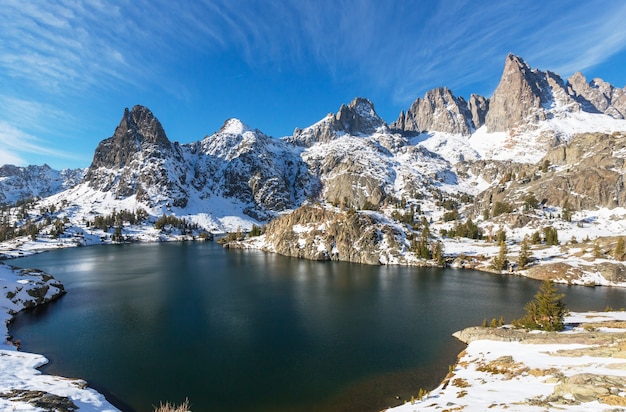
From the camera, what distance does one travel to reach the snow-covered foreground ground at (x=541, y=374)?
23406 mm

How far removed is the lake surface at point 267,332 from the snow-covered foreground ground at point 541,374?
4307 millimetres

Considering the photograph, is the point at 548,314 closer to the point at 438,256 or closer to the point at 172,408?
the point at 172,408

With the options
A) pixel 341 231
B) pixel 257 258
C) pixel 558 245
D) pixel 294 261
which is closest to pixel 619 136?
pixel 558 245

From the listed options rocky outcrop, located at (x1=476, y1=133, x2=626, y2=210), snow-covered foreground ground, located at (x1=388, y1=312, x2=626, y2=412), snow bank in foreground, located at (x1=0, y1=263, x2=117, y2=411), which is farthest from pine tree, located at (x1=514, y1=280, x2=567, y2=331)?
rocky outcrop, located at (x1=476, y1=133, x2=626, y2=210)

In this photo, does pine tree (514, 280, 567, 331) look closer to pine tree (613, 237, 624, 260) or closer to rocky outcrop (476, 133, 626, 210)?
pine tree (613, 237, 624, 260)

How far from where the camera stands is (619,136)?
652 ft

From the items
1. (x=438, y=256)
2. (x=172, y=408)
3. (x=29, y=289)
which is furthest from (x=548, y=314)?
(x=29, y=289)

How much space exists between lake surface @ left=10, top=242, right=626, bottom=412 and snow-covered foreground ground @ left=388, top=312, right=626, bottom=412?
4.31 m

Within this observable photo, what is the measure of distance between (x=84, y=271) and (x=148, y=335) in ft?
266

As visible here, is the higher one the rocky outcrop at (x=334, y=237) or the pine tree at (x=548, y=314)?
the rocky outcrop at (x=334, y=237)

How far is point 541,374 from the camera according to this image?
31.0m

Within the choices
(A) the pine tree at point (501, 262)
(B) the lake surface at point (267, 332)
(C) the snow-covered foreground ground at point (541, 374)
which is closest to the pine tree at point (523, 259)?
(A) the pine tree at point (501, 262)

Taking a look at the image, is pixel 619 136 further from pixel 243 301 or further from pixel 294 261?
pixel 243 301

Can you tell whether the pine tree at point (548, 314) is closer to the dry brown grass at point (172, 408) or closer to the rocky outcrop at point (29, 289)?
the dry brown grass at point (172, 408)
